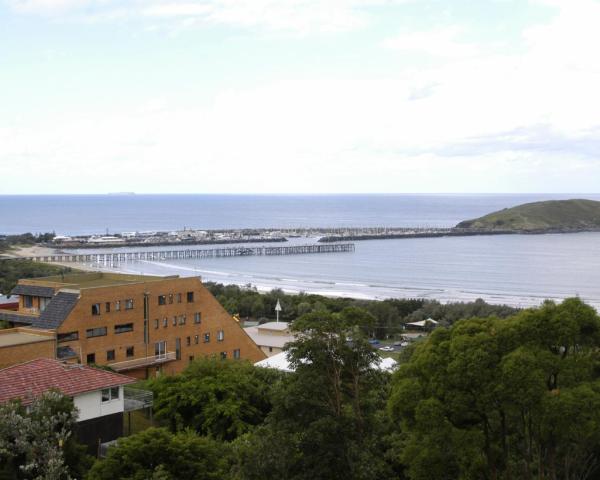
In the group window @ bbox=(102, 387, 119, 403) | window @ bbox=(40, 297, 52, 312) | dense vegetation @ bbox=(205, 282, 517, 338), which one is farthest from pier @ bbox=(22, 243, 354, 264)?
window @ bbox=(102, 387, 119, 403)

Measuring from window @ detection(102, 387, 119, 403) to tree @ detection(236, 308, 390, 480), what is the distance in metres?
6.51

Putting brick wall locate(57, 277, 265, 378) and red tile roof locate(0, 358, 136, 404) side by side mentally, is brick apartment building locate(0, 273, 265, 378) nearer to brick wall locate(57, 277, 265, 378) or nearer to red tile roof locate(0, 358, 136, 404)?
brick wall locate(57, 277, 265, 378)

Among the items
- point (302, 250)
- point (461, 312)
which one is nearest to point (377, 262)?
point (302, 250)

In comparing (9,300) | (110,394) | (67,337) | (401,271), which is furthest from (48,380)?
(401,271)

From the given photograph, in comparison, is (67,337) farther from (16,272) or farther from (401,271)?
(401,271)

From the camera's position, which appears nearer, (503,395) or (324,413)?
(503,395)

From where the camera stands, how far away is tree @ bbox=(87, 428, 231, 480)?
50.3ft

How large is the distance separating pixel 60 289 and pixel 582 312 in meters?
26.8

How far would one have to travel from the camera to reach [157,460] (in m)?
15.9

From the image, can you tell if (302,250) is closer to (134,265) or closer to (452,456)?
(134,265)

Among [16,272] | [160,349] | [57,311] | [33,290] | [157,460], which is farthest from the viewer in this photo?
[16,272]

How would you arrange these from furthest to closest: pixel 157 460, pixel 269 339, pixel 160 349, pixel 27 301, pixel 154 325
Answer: pixel 269 339 < pixel 160 349 < pixel 154 325 < pixel 27 301 < pixel 157 460

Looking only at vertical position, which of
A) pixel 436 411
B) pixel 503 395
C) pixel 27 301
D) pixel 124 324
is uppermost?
pixel 503 395

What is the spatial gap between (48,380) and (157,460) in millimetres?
5906
